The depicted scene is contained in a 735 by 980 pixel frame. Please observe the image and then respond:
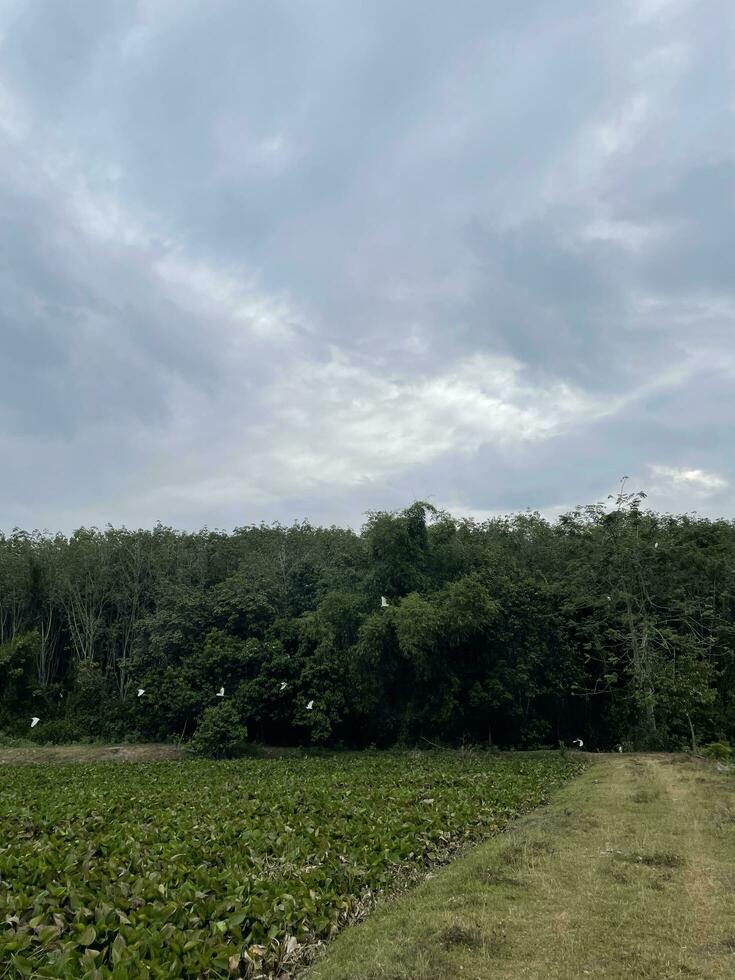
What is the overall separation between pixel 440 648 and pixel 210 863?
16.4 metres

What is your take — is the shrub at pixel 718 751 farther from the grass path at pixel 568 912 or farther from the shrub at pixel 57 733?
the shrub at pixel 57 733

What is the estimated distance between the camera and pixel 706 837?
8461mm

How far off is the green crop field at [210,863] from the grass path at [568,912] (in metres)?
0.55

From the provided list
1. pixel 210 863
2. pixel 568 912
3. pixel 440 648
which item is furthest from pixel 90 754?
pixel 568 912

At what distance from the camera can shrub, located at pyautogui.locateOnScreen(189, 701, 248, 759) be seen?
76.5 feet

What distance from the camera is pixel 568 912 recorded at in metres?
5.68

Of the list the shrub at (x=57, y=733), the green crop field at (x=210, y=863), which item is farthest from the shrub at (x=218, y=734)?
the green crop field at (x=210, y=863)

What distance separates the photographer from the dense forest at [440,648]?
888 inches

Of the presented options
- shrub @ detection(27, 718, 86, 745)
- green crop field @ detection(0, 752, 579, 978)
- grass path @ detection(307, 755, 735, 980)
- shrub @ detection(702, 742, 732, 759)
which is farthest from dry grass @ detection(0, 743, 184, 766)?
grass path @ detection(307, 755, 735, 980)

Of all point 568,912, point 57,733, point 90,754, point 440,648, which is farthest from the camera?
point 57,733

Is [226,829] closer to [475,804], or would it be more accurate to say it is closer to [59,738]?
[475,804]

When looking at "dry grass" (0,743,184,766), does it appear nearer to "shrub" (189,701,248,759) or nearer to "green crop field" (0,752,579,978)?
"shrub" (189,701,248,759)

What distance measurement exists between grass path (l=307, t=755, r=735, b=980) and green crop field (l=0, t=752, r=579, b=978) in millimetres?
549

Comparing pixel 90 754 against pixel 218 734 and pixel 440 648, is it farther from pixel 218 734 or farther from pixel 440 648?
pixel 440 648
